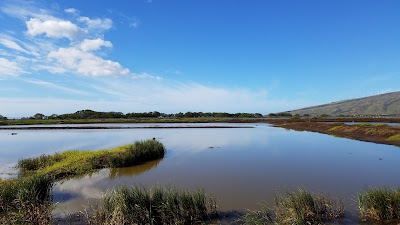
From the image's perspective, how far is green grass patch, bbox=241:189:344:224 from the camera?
7.99 meters

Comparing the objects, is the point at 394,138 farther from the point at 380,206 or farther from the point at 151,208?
the point at 151,208

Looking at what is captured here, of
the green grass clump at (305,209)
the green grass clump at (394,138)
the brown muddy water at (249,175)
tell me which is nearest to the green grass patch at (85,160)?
the brown muddy water at (249,175)

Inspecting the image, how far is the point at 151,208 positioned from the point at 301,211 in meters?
4.16

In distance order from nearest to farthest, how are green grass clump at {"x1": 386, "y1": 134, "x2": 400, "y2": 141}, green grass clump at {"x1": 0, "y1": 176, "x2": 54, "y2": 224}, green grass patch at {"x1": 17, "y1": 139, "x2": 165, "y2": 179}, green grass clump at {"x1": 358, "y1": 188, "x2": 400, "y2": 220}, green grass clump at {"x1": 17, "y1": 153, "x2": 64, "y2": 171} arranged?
green grass clump at {"x1": 0, "y1": 176, "x2": 54, "y2": 224}
green grass clump at {"x1": 358, "y1": 188, "x2": 400, "y2": 220}
green grass patch at {"x1": 17, "y1": 139, "x2": 165, "y2": 179}
green grass clump at {"x1": 17, "y1": 153, "x2": 64, "y2": 171}
green grass clump at {"x1": 386, "y1": 134, "x2": 400, "y2": 141}

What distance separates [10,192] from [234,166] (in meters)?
11.5

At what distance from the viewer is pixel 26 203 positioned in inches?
349

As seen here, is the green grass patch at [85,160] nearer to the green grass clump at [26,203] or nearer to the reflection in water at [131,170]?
the reflection in water at [131,170]

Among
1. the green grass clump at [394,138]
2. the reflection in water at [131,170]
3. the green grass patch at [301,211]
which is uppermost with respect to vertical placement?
the green grass clump at [394,138]

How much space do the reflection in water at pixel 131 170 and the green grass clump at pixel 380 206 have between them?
11.2 meters

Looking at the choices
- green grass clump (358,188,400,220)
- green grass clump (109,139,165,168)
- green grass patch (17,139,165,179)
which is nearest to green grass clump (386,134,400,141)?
green grass clump (109,139,165,168)

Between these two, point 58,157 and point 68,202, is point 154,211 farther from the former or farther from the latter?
point 58,157

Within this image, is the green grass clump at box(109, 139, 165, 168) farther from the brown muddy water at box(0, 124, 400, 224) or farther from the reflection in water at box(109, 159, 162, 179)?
the brown muddy water at box(0, 124, 400, 224)

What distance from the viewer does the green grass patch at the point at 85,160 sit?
53.3 ft

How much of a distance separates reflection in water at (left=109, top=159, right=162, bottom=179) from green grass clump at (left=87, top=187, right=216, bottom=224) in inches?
287
